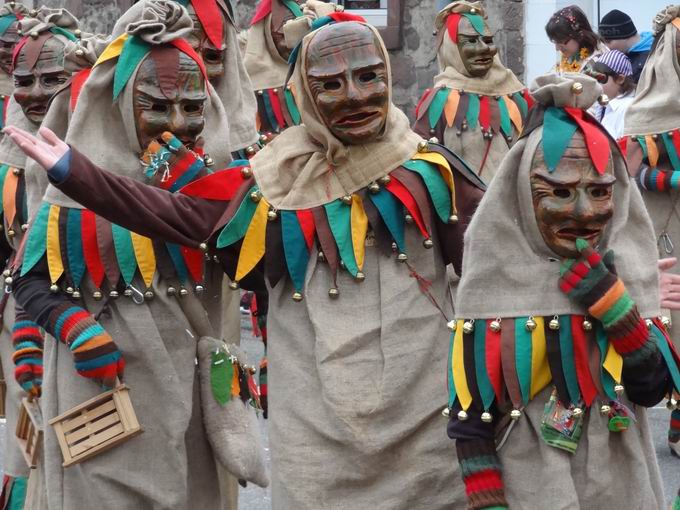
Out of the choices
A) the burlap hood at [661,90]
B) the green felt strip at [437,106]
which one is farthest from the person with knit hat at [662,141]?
the green felt strip at [437,106]

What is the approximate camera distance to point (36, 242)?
5797 mm

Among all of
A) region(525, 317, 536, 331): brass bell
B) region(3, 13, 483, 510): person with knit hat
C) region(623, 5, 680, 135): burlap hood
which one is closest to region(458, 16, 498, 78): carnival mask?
region(623, 5, 680, 135): burlap hood

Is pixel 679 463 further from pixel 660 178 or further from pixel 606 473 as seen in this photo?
pixel 606 473

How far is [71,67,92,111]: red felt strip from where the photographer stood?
19.5 feet

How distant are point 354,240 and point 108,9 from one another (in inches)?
440

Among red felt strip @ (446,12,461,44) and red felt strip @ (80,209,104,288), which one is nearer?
red felt strip @ (80,209,104,288)

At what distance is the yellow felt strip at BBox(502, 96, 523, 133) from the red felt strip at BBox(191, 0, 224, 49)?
2.65m

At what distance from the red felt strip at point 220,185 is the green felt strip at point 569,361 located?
1472 millimetres

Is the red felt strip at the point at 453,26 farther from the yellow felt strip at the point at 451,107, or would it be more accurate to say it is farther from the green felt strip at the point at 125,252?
the green felt strip at the point at 125,252

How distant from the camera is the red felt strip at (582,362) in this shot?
4508 mm

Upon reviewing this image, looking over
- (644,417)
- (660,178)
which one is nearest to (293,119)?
(660,178)

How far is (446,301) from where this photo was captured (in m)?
5.49

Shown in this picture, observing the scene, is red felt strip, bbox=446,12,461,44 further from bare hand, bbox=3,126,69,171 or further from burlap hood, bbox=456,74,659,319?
burlap hood, bbox=456,74,659,319

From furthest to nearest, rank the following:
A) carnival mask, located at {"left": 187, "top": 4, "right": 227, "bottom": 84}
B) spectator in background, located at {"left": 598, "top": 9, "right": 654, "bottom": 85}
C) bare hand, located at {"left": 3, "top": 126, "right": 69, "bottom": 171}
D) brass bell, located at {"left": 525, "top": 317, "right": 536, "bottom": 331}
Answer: spectator in background, located at {"left": 598, "top": 9, "right": 654, "bottom": 85}, carnival mask, located at {"left": 187, "top": 4, "right": 227, "bottom": 84}, bare hand, located at {"left": 3, "top": 126, "right": 69, "bottom": 171}, brass bell, located at {"left": 525, "top": 317, "right": 536, "bottom": 331}
